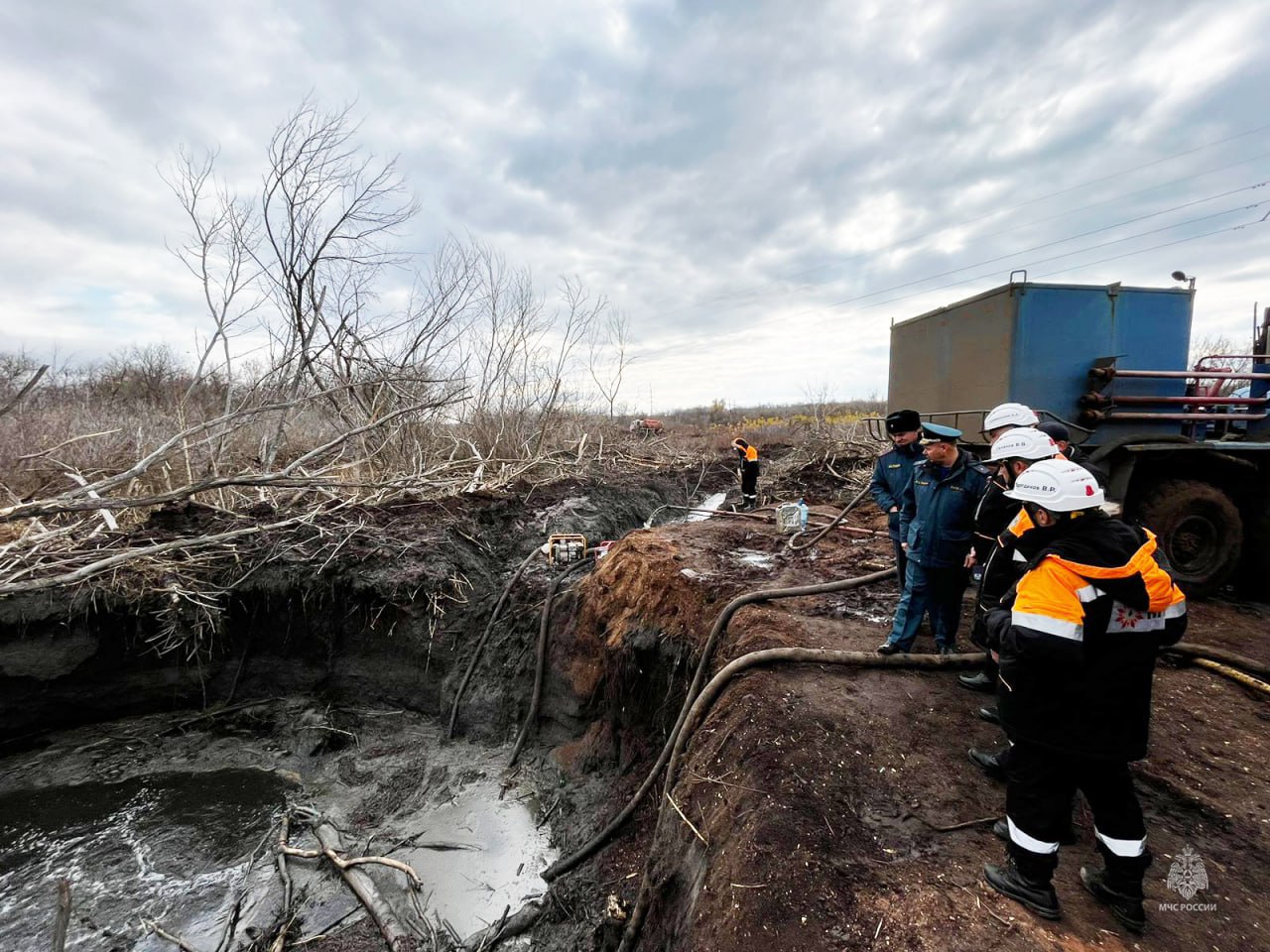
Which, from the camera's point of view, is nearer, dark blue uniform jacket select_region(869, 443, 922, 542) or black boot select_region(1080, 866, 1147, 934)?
black boot select_region(1080, 866, 1147, 934)

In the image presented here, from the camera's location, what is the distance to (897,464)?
170 inches

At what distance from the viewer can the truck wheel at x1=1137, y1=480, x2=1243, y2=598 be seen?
194 inches

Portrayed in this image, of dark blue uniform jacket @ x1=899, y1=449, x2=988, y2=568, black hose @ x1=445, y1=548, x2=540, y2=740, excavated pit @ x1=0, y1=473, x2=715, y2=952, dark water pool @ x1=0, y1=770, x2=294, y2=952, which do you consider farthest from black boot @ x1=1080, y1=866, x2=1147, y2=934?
dark water pool @ x1=0, y1=770, x2=294, y2=952

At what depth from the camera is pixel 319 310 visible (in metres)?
9.70

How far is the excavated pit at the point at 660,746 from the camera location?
2.23 meters

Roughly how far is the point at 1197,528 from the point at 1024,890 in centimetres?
497

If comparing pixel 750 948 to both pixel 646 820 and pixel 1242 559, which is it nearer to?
pixel 646 820

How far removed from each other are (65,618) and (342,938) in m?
4.79

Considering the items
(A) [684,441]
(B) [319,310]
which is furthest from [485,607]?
(A) [684,441]

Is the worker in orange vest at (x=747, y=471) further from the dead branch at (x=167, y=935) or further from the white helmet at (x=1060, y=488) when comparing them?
the dead branch at (x=167, y=935)

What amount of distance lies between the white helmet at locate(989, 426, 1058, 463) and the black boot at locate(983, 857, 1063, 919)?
1.88 meters

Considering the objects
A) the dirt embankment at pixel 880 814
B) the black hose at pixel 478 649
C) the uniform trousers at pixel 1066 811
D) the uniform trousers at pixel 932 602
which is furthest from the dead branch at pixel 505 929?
the uniform trousers at pixel 1066 811

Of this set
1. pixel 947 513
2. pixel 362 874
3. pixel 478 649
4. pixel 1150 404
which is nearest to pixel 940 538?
pixel 947 513

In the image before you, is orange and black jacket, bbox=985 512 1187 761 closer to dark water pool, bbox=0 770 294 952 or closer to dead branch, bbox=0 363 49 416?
dead branch, bbox=0 363 49 416
